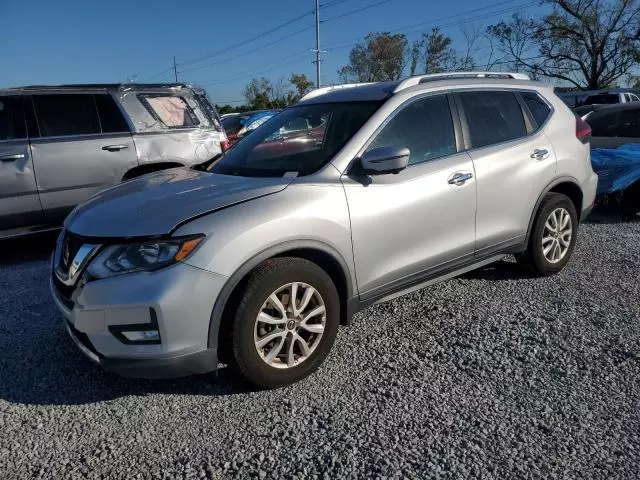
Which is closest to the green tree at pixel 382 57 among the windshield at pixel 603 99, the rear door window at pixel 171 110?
the windshield at pixel 603 99

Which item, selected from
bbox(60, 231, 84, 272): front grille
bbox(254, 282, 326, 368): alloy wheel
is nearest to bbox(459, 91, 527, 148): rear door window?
bbox(254, 282, 326, 368): alloy wheel

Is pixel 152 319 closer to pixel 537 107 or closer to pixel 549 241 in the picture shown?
pixel 549 241

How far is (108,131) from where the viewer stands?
5.99m

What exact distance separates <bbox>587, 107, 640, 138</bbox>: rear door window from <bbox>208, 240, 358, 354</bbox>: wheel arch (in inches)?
229

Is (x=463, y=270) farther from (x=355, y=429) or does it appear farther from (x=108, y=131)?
(x=108, y=131)

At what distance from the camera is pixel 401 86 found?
3674mm

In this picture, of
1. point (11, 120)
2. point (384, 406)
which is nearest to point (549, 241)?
point (384, 406)

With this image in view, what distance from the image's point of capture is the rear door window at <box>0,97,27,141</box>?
5.51 meters

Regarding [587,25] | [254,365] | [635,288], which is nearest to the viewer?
[254,365]

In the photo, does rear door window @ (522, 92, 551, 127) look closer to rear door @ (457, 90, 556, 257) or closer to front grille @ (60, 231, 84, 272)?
rear door @ (457, 90, 556, 257)

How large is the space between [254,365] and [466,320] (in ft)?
5.57

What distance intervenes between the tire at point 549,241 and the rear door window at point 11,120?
509 centimetres

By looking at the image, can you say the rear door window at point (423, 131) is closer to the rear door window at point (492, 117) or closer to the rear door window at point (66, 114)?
the rear door window at point (492, 117)

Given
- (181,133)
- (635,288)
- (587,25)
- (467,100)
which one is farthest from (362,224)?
(587,25)
